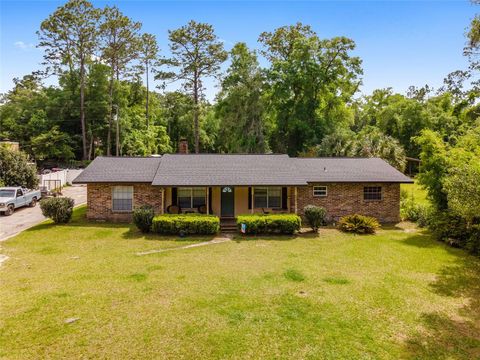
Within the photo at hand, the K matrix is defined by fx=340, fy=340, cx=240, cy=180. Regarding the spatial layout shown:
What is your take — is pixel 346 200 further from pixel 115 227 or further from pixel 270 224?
pixel 115 227

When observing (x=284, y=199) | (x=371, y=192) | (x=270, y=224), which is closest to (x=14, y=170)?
(x=284, y=199)

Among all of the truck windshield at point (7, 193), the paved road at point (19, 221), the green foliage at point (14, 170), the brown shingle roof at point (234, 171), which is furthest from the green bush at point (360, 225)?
the green foliage at point (14, 170)

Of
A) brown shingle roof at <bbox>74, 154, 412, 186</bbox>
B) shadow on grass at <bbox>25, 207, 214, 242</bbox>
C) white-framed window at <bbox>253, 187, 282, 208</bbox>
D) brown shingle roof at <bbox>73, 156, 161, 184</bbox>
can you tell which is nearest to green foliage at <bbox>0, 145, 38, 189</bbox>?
shadow on grass at <bbox>25, 207, 214, 242</bbox>

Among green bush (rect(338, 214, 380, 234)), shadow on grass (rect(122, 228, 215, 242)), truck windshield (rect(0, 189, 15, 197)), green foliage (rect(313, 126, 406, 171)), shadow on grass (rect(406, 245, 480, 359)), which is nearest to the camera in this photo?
shadow on grass (rect(406, 245, 480, 359))

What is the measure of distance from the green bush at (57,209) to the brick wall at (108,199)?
45.1 inches

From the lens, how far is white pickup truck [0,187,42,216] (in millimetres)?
20125

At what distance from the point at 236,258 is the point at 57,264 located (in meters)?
6.44

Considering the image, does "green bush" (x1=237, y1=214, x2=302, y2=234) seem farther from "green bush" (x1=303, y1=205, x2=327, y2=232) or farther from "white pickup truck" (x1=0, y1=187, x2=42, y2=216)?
"white pickup truck" (x1=0, y1=187, x2=42, y2=216)

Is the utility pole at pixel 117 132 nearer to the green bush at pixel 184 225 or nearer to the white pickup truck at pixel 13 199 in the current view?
the white pickup truck at pixel 13 199

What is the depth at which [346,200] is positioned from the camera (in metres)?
19.8

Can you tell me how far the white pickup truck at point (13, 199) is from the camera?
20125mm

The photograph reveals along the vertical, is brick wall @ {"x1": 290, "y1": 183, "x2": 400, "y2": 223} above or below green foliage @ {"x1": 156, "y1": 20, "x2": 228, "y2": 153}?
below

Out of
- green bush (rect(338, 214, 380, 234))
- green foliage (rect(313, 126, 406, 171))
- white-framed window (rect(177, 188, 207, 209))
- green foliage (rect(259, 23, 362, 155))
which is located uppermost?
green foliage (rect(259, 23, 362, 155))

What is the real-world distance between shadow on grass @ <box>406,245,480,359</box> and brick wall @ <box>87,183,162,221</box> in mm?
13858
